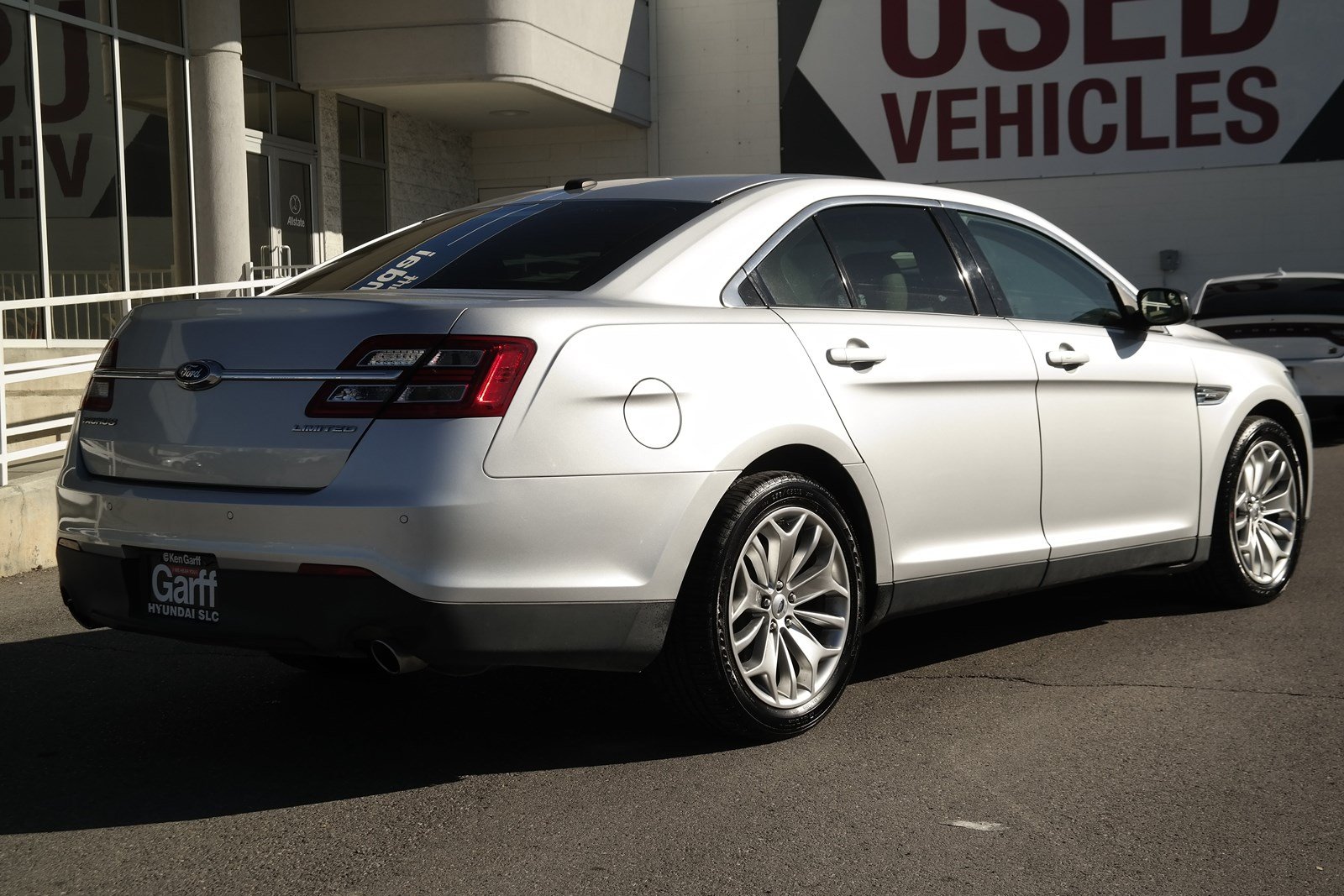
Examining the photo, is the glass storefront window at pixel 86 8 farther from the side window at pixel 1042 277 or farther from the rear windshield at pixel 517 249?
the side window at pixel 1042 277

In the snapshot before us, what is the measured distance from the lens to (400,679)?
5316 millimetres

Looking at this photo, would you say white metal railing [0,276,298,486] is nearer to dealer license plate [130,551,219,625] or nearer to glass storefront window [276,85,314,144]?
dealer license plate [130,551,219,625]

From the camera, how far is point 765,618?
14.2ft

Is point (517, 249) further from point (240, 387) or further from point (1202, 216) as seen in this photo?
point (1202, 216)

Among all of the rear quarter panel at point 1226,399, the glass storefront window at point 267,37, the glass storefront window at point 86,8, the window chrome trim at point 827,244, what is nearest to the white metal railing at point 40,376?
the window chrome trim at point 827,244

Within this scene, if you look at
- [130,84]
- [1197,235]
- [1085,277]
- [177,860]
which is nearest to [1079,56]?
[1197,235]

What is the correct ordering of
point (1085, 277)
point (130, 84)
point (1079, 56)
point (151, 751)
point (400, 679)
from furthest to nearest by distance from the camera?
point (1079, 56), point (130, 84), point (1085, 277), point (400, 679), point (151, 751)

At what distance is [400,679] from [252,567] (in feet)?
5.12

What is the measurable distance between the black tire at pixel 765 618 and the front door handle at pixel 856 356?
383mm

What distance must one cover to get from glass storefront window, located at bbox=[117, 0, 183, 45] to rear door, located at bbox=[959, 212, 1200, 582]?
506 inches

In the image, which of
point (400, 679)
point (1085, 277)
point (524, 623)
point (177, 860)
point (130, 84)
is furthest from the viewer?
point (130, 84)

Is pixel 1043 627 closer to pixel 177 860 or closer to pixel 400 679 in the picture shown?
pixel 400 679

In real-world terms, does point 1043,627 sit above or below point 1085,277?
below

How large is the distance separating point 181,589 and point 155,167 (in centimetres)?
1350
